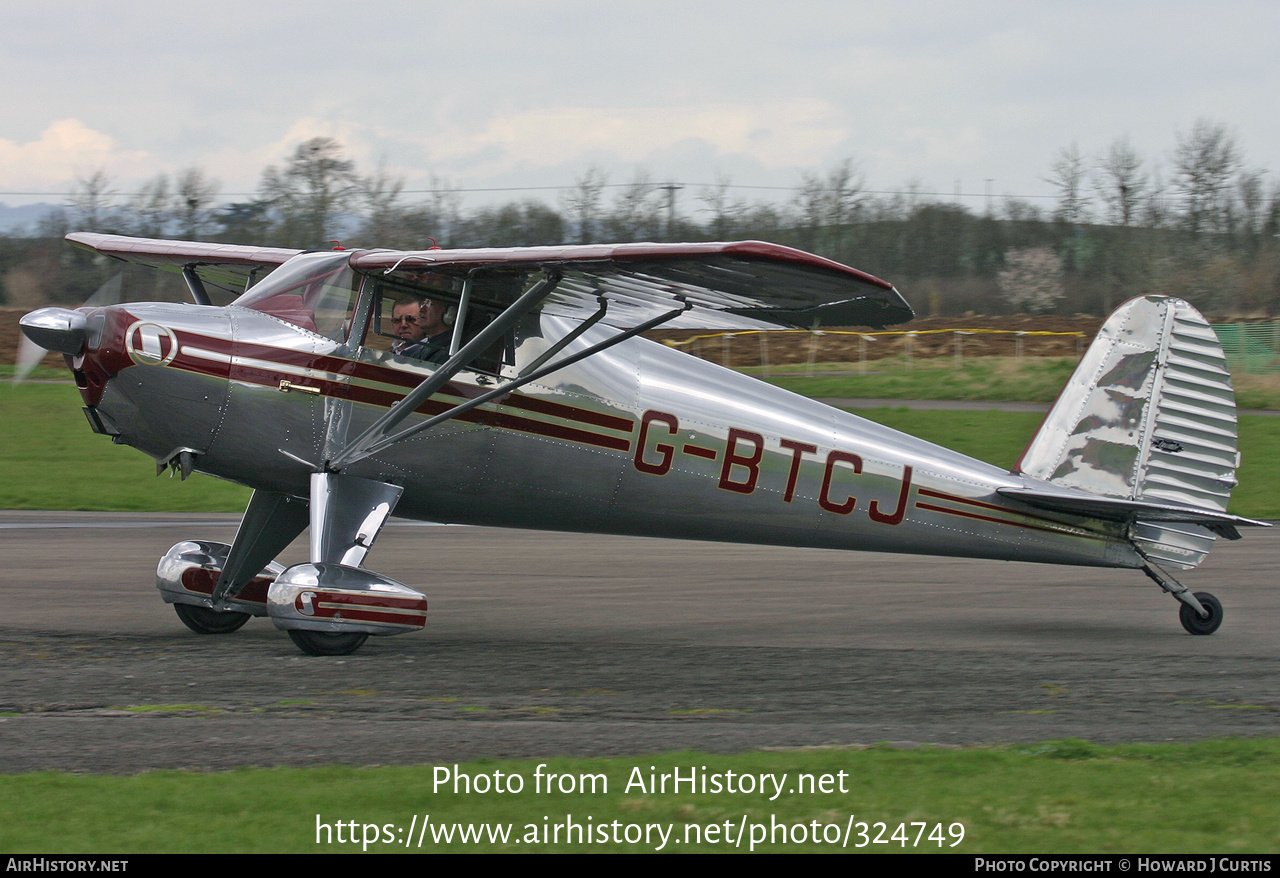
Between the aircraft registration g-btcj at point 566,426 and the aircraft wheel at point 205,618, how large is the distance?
0.02m

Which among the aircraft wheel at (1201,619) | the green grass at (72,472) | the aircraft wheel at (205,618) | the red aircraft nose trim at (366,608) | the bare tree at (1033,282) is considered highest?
the bare tree at (1033,282)

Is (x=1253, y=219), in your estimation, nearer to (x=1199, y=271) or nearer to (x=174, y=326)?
(x=1199, y=271)

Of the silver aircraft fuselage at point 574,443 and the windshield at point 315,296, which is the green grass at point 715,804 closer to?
the silver aircraft fuselage at point 574,443

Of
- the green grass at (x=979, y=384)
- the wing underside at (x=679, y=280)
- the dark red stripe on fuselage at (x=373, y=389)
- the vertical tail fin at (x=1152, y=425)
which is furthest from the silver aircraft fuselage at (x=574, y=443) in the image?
the green grass at (x=979, y=384)

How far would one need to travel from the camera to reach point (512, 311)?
346 inches

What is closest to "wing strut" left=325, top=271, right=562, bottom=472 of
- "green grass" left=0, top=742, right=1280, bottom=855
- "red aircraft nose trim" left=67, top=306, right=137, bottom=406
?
"red aircraft nose trim" left=67, top=306, right=137, bottom=406

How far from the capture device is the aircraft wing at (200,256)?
10.9 metres

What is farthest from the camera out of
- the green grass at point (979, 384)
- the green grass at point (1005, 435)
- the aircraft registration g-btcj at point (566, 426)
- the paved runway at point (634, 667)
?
the green grass at point (979, 384)

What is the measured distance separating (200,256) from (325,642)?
155 inches

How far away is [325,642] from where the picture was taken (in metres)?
8.70

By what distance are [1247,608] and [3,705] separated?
10129 mm

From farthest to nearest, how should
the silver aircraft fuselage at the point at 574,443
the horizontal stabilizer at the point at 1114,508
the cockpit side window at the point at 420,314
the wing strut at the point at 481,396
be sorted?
the horizontal stabilizer at the point at 1114,508, the cockpit side window at the point at 420,314, the wing strut at the point at 481,396, the silver aircraft fuselage at the point at 574,443

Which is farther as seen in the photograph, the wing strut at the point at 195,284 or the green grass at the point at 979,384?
the green grass at the point at 979,384

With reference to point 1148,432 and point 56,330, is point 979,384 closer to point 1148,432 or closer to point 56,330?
point 1148,432
